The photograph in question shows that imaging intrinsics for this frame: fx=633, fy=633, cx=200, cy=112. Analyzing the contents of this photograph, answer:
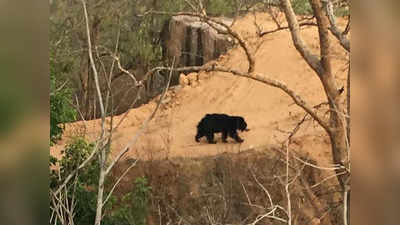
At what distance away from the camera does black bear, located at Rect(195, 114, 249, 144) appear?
8094 millimetres

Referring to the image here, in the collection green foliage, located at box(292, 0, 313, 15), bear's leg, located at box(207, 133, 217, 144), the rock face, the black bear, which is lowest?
bear's leg, located at box(207, 133, 217, 144)

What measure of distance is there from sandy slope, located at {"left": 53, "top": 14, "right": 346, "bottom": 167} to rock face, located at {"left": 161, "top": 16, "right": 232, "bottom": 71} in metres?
0.26

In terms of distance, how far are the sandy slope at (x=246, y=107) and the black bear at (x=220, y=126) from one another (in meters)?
0.13

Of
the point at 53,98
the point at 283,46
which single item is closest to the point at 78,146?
the point at 53,98

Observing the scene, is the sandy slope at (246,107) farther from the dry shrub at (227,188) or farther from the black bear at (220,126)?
the dry shrub at (227,188)

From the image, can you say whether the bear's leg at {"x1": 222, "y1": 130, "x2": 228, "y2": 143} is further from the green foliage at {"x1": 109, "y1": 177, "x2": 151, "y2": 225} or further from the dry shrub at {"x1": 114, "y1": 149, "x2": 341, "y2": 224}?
the green foliage at {"x1": 109, "y1": 177, "x2": 151, "y2": 225}

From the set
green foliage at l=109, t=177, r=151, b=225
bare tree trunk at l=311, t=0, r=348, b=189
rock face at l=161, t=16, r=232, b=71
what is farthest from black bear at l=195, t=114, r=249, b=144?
rock face at l=161, t=16, r=232, b=71

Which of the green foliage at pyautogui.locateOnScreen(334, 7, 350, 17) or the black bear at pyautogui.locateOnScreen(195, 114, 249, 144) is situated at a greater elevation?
the green foliage at pyautogui.locateOnScreen(334, 7, 350, 17)

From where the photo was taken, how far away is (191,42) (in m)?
10.8

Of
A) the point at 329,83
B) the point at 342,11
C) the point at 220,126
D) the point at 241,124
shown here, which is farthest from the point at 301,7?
the point at 329,83
